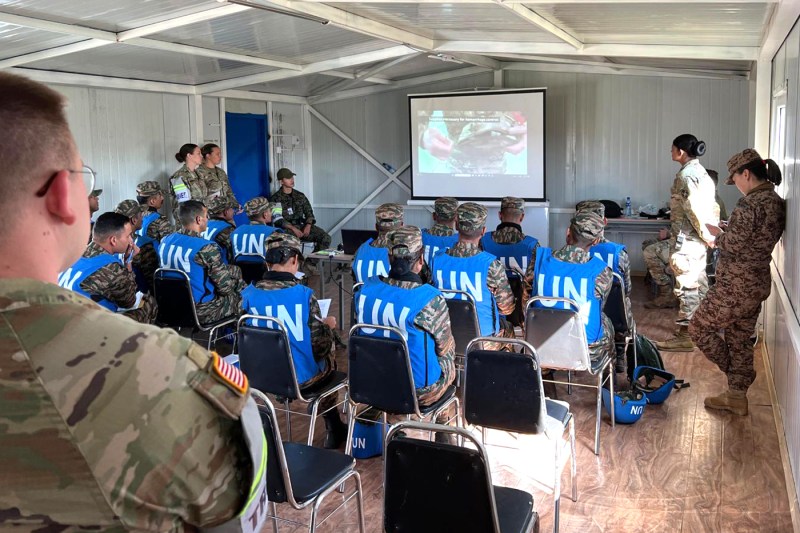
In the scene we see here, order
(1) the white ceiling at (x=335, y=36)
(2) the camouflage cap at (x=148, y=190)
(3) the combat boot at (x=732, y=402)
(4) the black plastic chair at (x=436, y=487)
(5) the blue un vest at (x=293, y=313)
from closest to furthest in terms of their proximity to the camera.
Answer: (4) the black plastic chair at (x=436, y=487) → (5) the blue un vest at (x=293, y=313) → (3) the combat boot at (x=732, y=402) → (1) the white ceiling at (x=335, y=36) → (2) the camouflage cap at (x=148, y=190)

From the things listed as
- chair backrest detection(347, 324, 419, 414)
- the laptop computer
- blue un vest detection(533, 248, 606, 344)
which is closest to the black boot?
chair backrest detection(347, 324, 419, 414)

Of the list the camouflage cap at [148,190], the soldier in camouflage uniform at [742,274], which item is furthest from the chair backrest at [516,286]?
the camouflage cap at [148,190]

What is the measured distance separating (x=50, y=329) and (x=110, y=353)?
0.25ft

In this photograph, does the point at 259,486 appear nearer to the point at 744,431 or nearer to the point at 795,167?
the point at 795,167

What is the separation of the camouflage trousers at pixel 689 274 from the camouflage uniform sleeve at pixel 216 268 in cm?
379

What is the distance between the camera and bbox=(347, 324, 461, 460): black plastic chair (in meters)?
3.32

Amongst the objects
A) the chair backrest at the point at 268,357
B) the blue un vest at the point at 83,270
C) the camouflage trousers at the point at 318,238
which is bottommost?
the chair backrest at the point at 268,357

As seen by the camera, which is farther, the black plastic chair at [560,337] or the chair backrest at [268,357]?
the black plastic chair at [560,337]

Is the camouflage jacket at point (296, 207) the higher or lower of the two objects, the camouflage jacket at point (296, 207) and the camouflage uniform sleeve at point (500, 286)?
the higher

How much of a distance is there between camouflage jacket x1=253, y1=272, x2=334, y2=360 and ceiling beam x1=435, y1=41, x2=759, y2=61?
4.22m

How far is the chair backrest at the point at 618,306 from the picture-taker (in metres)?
4.73

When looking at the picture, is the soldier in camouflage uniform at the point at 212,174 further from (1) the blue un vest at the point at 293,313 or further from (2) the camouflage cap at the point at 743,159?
(2) the camouflage cap at the point at 743,159

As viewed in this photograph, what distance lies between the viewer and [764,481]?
3680 millimetres

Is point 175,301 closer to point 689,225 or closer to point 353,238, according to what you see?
point 353,238
